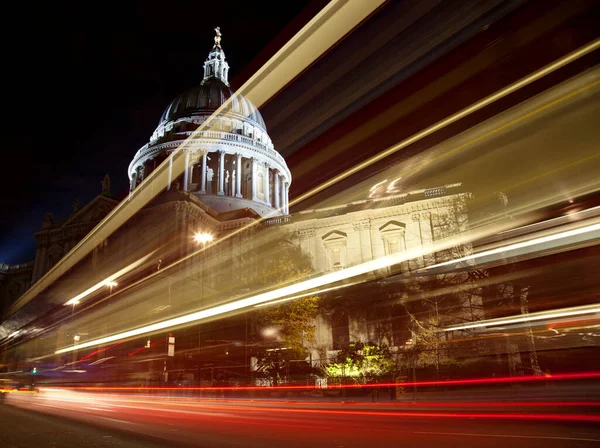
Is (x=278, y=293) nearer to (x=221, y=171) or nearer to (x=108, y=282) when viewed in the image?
(x=108, y=282)

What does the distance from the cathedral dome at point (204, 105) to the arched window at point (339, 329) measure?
4532cm

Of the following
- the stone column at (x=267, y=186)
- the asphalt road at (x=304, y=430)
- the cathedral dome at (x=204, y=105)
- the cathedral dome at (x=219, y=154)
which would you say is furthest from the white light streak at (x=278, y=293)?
the cathedral dome at (x=204, y=105)

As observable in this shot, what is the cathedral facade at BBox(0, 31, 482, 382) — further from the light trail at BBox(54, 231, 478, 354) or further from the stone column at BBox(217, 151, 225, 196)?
the light trail at BBox(54, 231, 478, 354)

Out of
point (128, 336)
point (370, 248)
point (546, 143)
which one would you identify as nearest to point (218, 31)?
point (370, 248)

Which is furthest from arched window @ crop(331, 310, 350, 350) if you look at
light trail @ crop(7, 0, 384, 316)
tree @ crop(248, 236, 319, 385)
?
light trail @ crop(7, 0, 384, 316)

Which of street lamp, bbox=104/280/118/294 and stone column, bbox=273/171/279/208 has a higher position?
stone column, bbox=273/171/279/208

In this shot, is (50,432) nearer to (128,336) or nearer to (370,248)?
(128,336)

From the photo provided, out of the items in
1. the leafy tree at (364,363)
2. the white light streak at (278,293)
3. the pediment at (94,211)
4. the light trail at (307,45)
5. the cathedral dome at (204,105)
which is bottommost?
the leafy tree at (364,363)

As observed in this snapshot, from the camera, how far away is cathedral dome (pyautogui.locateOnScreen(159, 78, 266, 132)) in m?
73.9

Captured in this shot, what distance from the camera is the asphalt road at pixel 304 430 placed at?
636 centimetres

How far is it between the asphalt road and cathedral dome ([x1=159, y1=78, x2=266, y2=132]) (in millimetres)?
65479

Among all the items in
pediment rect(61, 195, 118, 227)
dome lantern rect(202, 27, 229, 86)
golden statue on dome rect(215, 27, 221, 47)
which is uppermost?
golden statue on dome rect(215, 27, 221, 47)

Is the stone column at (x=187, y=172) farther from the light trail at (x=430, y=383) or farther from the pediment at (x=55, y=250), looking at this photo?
the light trail at (x=430, y=383)

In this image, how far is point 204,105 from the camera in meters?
75.4
